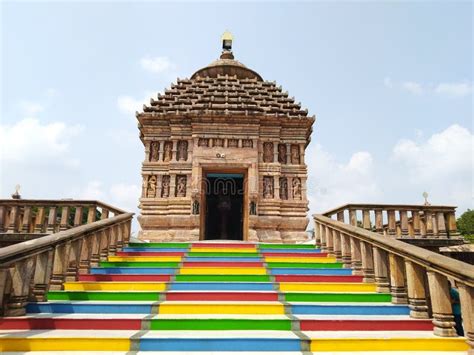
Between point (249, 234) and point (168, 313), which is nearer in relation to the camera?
point (168, 313)

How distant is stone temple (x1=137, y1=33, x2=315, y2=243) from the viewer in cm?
1356

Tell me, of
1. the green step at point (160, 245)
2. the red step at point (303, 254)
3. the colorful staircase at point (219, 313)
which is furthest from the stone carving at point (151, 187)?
the red step at point (303, 254)

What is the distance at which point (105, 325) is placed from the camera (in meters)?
4.28

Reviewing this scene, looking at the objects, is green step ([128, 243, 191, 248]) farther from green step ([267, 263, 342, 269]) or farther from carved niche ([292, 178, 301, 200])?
carved niche ([292, 178, 301, 200])

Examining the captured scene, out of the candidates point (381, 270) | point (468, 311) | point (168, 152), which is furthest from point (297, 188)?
point (468, 311)

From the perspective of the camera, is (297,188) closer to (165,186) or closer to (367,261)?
(165,186)

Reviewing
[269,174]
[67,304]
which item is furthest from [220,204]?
[67,304]

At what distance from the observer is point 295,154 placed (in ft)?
49.0

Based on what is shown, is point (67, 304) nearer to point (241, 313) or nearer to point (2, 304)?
point (2, 304)

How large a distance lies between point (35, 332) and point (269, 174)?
36.8 feet

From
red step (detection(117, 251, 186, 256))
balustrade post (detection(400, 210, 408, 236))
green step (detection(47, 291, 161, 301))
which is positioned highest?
balustrade post (detection(400, 210, 408, 236))

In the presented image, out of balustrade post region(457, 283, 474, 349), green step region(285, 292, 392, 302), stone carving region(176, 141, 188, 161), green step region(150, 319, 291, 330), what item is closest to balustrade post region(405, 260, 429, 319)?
green step region(285, 292, 392, 302)

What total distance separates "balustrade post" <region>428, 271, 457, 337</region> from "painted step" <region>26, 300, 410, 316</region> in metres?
0.73

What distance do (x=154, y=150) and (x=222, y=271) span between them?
953 centimetres
